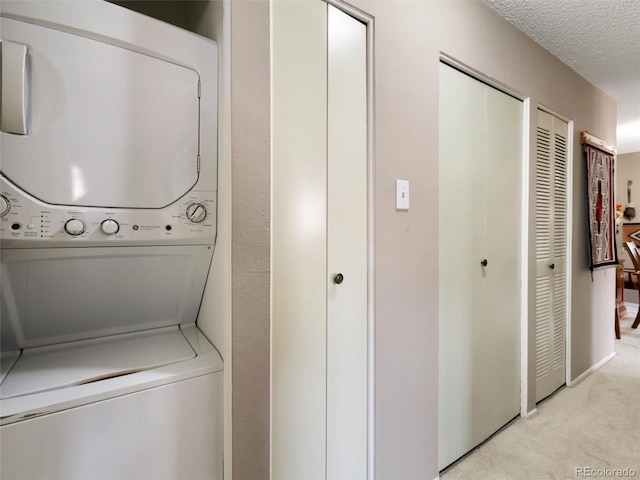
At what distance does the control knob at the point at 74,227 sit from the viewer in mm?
778

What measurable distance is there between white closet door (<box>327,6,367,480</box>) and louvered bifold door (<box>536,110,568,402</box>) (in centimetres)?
158

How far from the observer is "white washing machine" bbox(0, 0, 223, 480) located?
717 millimetres

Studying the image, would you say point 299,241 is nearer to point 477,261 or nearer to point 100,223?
point 100,223

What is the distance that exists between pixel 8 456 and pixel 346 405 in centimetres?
95

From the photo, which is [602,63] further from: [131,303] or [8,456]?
[8,456]

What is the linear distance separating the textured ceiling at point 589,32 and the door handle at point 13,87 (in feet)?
6.72

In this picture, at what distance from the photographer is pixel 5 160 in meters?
0.71

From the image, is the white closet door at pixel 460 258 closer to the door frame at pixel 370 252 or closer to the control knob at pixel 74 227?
the door frame at pixel 370 252

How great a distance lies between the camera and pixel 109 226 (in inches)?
32.4

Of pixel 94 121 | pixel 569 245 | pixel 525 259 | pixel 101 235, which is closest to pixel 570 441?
pixel 525 259

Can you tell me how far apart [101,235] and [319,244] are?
2.14 ft

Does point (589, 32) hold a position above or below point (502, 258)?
above

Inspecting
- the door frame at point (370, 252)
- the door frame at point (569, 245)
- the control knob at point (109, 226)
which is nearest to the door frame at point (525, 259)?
the door frame at point (569, 245)

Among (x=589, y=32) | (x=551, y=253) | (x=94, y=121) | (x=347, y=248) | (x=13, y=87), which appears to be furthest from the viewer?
(x=551, y=253)
